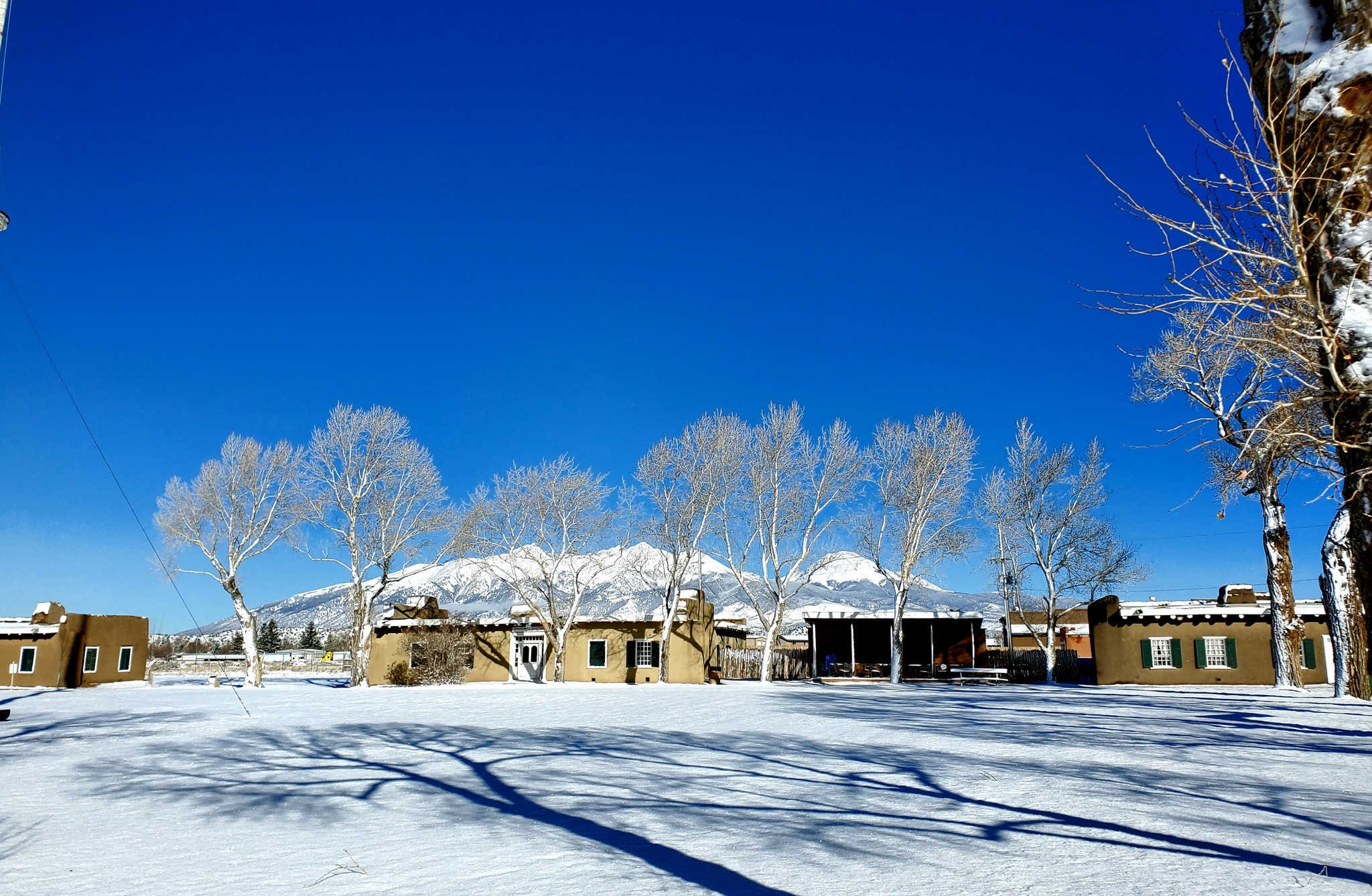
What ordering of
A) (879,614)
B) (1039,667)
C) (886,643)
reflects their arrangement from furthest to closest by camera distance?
(886,643) → (879,614) → (1039,667)

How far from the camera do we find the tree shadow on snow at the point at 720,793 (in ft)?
19.6

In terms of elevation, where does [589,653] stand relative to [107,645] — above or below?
below

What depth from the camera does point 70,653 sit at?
30969 mm

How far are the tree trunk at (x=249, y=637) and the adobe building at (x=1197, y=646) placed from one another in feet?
98.0

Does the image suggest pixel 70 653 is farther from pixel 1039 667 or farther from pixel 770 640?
pixel 1039 667

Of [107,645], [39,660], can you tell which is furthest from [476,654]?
[39,660]

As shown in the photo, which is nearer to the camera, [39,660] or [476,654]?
[39,660]

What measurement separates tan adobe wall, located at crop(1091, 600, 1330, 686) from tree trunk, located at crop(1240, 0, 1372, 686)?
29698 mm

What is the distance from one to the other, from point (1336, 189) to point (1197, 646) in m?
31.8

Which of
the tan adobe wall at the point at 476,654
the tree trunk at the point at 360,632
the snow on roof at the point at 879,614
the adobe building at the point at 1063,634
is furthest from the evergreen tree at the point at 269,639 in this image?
the adobe building at the point at 1063,634

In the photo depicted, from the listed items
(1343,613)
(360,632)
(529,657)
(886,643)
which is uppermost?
(1343,613)

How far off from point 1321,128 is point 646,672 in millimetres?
32541

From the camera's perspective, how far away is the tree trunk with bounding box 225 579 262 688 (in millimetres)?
29750

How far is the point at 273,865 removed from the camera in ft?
18.2
